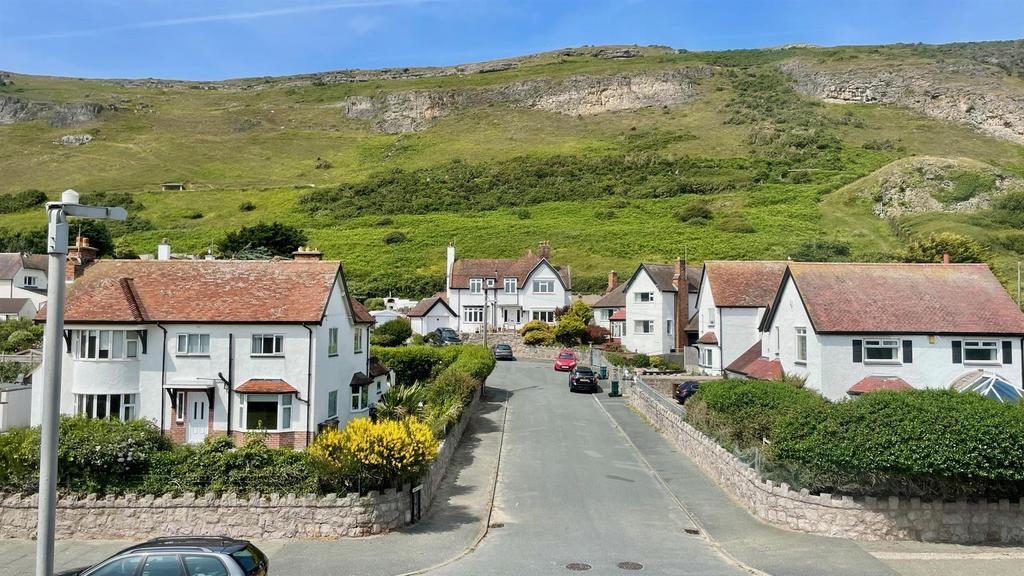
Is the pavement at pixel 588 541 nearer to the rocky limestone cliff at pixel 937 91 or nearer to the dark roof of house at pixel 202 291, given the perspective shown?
the dark roof of house at pixel 202 291

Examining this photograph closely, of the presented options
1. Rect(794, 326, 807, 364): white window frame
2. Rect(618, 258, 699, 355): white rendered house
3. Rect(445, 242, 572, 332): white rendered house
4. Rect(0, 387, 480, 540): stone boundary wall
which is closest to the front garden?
Rect(0, 387, 480, 540): stone boundary wall

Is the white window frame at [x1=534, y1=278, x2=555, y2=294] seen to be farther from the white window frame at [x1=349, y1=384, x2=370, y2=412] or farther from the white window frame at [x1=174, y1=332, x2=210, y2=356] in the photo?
the white window frame at [x1=174, y1=332, x2=210, y2=356]

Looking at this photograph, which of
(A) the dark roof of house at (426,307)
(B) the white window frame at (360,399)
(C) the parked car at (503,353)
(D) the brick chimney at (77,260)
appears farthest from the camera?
(A) the dark roof of house at (426,307)

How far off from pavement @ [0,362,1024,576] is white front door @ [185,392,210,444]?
29.2 feet

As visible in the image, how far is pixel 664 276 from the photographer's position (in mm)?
56750

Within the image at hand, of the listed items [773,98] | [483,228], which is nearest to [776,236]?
[483,228]

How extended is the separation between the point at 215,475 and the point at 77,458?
3442mm

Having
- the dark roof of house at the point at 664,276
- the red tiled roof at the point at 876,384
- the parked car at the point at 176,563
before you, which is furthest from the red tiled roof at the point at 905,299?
the parked car at the point at 176,563

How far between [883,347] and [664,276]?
27.3 metres

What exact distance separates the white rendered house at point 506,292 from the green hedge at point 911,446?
2047 inches

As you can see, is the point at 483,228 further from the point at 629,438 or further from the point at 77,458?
the point at 77,458

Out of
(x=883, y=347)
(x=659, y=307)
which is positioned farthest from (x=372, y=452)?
(x=659, y=307)

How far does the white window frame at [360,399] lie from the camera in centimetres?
3089

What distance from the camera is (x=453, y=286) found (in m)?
72.1
